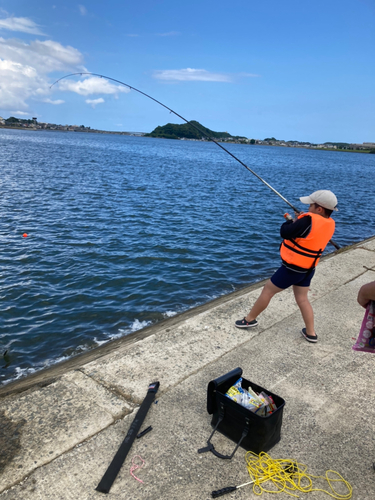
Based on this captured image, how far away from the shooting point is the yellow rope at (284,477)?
8.45 ft

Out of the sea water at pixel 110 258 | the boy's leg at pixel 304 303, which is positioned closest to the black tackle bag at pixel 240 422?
the boy's leg at pixel 304 303

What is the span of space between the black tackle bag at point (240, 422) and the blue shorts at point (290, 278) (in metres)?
1.44

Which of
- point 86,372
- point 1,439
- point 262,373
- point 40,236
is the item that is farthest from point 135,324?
point 40,236

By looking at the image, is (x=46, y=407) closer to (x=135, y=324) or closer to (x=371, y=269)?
(x=135, y=324)

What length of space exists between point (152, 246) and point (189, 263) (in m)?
1.74

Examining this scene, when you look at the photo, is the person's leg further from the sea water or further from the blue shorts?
the sea water

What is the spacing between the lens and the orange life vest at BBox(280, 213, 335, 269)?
3934mm

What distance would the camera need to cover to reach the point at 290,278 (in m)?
4.21

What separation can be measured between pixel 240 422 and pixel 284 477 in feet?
1.51

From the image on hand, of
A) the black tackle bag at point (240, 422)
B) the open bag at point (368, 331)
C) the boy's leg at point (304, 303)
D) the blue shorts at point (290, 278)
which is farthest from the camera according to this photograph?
the boy's leg at point (304, 303)

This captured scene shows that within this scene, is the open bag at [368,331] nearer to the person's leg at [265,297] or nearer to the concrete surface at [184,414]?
the concrete surface at [184,414]

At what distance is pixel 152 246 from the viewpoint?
11328 mm

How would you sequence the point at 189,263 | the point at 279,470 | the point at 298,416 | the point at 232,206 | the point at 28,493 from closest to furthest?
the point at 28,493
the point at 279,470
the point at 298,416
the point at 189,263
the point at 232,206

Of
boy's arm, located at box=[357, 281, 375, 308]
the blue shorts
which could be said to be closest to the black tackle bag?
boy's arm, located at box=[357, 281, 375, 308]
